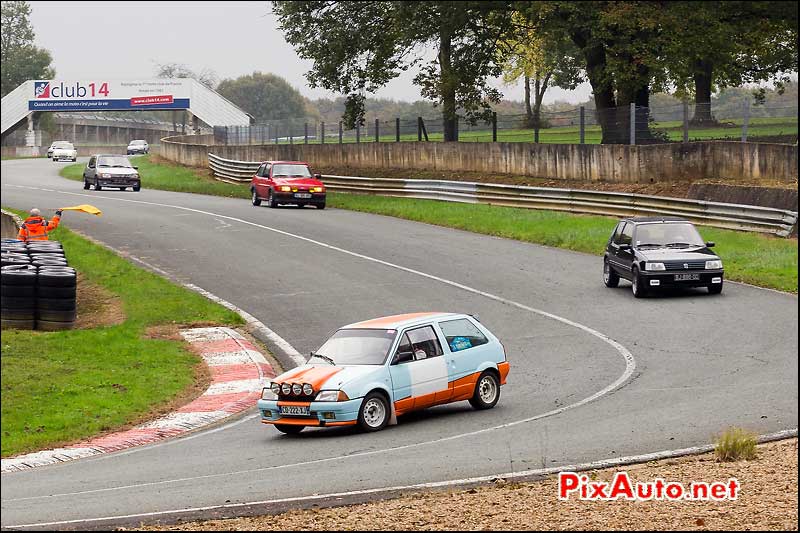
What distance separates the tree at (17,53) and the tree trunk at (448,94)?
116 ft

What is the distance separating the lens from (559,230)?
34.1m

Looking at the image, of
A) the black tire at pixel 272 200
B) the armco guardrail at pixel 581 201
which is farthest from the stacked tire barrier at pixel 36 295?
the black tire at pixel 272 200

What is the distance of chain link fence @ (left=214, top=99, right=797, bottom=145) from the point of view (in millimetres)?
35219

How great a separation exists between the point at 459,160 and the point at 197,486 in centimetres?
3787

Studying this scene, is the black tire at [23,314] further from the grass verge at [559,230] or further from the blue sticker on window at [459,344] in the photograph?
the grass verge at [559,230]

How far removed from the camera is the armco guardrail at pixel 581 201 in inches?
1177

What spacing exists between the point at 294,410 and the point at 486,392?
9.17ft

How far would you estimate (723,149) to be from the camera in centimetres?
3612

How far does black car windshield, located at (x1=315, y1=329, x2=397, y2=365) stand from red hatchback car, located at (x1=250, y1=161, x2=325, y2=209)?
29.3m

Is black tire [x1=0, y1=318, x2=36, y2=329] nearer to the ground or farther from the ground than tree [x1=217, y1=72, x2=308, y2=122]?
nearer to the ground

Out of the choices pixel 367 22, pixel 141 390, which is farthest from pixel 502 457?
pixel 367 22

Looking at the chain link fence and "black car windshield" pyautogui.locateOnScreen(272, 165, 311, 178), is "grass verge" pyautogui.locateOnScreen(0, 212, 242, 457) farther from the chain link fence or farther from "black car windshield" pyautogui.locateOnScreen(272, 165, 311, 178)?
"black car windshield" pyautogui.locateOnScreen(272, 165, 311, 178)

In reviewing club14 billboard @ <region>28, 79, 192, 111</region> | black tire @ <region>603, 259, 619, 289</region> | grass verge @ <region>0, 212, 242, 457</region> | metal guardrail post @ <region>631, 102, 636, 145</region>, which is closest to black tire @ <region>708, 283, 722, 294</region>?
black tire @ <region>603, 259, 619, 289</region>

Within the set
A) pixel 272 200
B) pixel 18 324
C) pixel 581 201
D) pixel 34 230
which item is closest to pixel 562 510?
pixel 18 324
